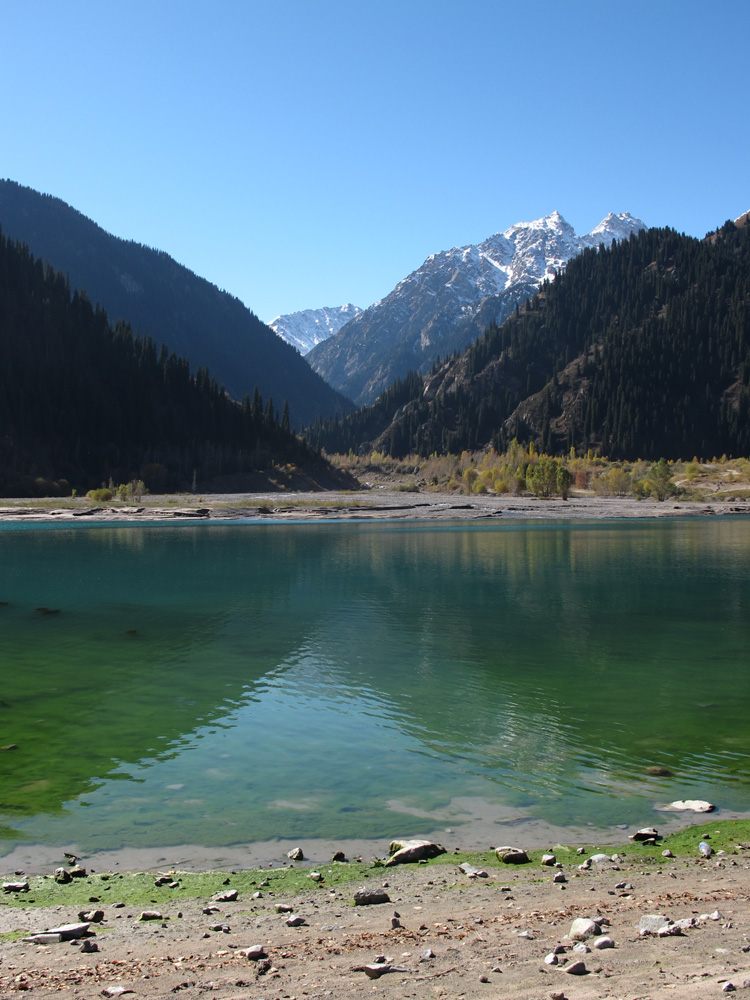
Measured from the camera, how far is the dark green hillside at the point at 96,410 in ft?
442

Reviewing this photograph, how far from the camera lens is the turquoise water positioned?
1092cm

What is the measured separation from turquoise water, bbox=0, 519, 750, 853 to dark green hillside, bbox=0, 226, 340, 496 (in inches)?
3936

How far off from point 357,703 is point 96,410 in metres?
145

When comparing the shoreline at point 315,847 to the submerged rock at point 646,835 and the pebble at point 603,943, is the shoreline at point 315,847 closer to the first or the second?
the submerged rock at point 646,835

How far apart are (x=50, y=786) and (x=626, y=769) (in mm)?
9602

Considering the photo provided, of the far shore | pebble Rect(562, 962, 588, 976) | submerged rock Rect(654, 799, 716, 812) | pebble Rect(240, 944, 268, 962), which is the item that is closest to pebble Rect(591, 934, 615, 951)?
pebble Rect(562, 962, 588, 976)

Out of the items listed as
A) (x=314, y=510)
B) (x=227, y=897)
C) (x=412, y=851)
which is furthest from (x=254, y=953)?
(x=314, y=510)

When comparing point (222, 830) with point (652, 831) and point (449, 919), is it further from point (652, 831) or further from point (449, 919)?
point (652, 831)

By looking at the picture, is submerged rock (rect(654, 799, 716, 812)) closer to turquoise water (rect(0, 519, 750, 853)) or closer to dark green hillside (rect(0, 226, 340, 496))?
turquoise water (rect(0, 519, 750, 853))

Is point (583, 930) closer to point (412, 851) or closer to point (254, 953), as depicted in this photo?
point (254, 953)

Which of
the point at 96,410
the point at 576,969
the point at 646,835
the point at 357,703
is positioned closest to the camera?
the point at 576,969

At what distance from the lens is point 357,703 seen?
16797 mm

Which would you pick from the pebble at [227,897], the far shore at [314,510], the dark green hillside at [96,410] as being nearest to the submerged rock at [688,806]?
the pebble at [227,897]

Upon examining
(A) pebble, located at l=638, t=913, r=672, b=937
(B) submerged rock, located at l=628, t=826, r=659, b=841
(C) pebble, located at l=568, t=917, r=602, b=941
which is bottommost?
(B) submerged rock, located at l=628, t=826, r=659, b=841
